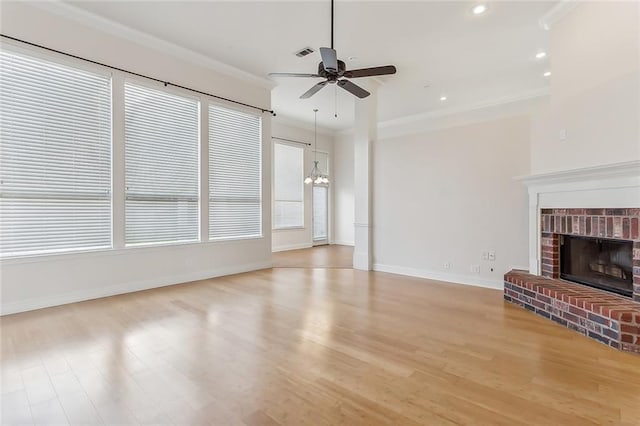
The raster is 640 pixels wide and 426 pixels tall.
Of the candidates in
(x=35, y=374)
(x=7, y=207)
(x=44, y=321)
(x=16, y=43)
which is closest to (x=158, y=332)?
(x=35, y=374)

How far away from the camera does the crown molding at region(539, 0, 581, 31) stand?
3.53 meters

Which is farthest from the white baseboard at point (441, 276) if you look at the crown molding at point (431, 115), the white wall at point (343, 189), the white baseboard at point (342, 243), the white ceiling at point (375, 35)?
the white wall at point (343, 189)

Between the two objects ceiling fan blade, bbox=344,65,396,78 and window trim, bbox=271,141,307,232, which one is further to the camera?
window trim, bbox=271,141,307,232

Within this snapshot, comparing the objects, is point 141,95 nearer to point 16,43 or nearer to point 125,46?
point 125,46

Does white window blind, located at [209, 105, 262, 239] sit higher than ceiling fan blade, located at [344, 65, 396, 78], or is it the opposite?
ceiling fan blade, located at [344, 65, 396, 78]

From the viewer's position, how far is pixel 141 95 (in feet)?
14.6

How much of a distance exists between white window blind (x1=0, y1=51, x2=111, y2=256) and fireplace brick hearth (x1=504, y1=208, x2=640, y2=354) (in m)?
5.36

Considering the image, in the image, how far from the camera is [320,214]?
9867mm

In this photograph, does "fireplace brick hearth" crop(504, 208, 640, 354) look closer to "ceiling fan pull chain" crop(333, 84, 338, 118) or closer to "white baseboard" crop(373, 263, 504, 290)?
"white baseboard" crop(373, 263, 504, 290)

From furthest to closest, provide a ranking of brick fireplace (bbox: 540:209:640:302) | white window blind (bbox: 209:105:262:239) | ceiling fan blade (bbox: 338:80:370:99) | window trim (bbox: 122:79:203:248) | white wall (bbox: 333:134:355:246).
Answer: white wall (bbox: 333:134:355:246) → white window blind (bbox: 209:105:262:239) → window trim (bbox: 122:79:203:248) → ceiling fan blade (bbox: 338:80:370:99) → brick fireplace (bbox: 540:209:640:302)

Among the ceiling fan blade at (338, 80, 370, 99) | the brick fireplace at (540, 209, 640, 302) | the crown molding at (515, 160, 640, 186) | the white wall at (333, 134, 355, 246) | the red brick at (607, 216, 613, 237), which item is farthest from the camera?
the white wall at (333, 134, 355, 246)

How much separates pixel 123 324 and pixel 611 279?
16.5 feet

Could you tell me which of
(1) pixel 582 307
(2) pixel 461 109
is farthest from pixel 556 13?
(2) pixel 461 109

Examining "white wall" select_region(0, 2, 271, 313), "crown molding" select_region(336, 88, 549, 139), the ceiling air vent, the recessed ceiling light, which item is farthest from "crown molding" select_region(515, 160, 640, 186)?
"white wall" select_region(0, 2, 271, 313)
